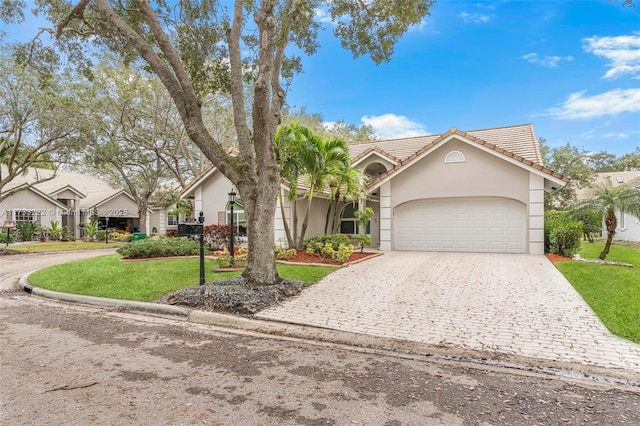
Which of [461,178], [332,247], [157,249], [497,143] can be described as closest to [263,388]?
[332,247]

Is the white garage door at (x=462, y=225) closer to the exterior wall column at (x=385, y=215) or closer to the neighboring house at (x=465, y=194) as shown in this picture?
the neighboring house at (x=465, y=194)

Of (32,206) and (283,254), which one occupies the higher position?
(32,206)

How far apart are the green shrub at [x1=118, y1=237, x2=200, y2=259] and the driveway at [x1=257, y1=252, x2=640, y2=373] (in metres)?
6.86

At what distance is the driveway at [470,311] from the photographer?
193 inches

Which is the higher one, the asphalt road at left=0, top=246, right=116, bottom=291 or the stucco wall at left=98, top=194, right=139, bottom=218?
the stucco wall at left=98, top=194, right=139, bottom=218

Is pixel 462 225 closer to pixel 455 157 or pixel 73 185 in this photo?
pixel 455 157

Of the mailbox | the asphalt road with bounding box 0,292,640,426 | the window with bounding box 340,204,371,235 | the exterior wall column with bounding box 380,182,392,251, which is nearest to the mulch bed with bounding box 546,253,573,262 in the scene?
the exterior wall column with bounding box 380,182,392,251

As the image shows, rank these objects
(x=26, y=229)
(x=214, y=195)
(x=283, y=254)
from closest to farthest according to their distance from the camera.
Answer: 1. (x=283, y=254)
2. (x=214, y=195)
3. (x=26, y=229)

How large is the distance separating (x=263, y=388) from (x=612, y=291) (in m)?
7.66

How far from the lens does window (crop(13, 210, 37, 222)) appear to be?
91.1 ft

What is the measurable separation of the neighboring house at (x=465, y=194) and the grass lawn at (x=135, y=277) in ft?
15.2

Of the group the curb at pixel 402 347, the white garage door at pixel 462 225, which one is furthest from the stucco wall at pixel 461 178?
the curb at pixel 402 347

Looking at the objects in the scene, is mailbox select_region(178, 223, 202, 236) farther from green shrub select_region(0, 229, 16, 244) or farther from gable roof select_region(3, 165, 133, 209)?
gable roof select_region(3, 165, 133, 209)

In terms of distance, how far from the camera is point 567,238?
1232 centimetres
